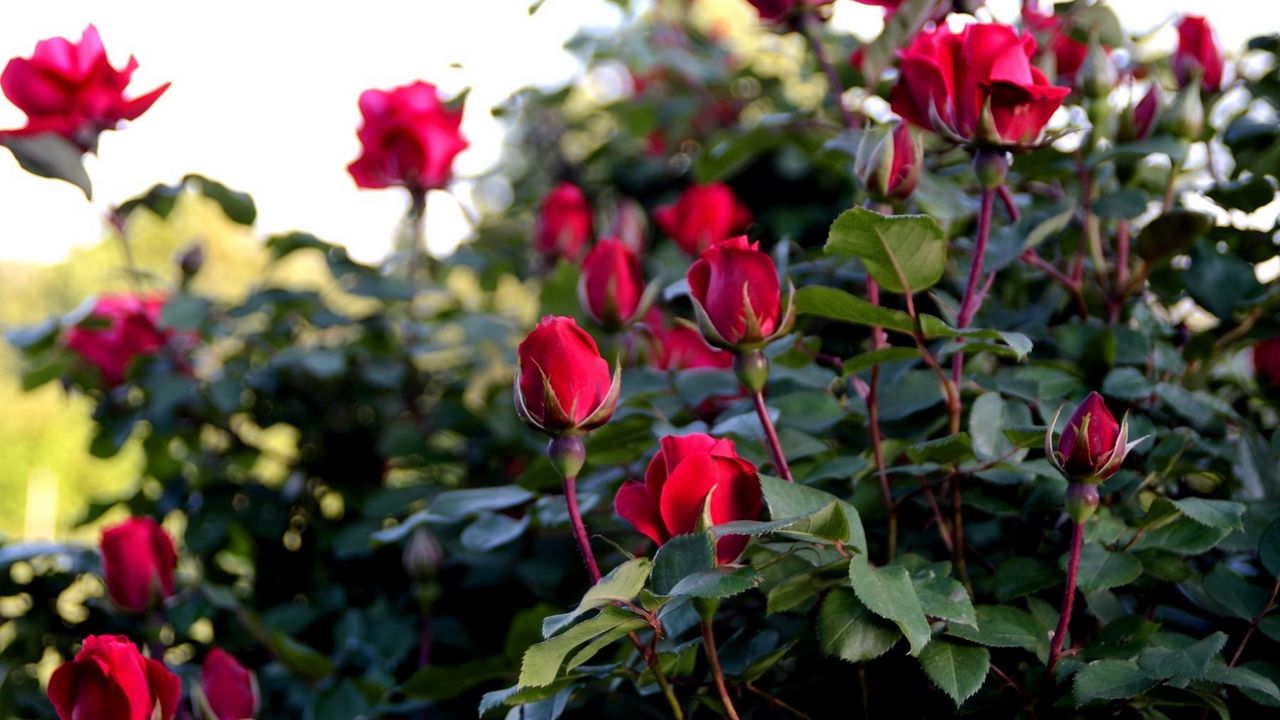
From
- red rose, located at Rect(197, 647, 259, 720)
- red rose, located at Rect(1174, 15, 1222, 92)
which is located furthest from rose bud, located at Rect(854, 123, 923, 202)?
red rose, located at Rect(197, 647, 259, 720)

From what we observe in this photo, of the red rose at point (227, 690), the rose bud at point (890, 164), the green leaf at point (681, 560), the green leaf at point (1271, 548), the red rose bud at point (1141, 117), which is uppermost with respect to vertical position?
the rose bud at point (890, 164)

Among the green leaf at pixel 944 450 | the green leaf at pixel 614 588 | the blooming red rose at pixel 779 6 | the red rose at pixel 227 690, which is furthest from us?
the blooming red rose at pixel 779 6

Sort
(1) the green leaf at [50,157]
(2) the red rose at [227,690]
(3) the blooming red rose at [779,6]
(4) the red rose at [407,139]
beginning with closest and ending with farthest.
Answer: (2) the red rose at [227,690]
(3) the blooming red rose at [779,6]
(1) the green leaf at [50,157]
(4) the red rose at [407,139]

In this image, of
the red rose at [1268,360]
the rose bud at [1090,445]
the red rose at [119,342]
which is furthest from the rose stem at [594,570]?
the red rose at [119,342]

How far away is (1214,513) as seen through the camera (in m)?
0.63

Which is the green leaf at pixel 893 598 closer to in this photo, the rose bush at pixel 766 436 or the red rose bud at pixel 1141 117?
the rose bush at pixel 766 436

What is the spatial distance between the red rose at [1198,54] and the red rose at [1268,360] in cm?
23

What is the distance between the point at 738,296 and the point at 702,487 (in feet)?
0.37

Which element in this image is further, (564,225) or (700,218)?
(564,225)

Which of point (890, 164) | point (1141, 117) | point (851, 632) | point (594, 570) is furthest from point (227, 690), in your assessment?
point (1141, 117)

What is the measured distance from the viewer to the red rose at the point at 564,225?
1587mm

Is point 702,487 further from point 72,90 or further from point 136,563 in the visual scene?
point 72,90

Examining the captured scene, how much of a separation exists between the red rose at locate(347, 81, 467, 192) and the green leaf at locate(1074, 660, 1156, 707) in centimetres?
94

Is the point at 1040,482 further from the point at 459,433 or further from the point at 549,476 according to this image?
the point at 459,433
